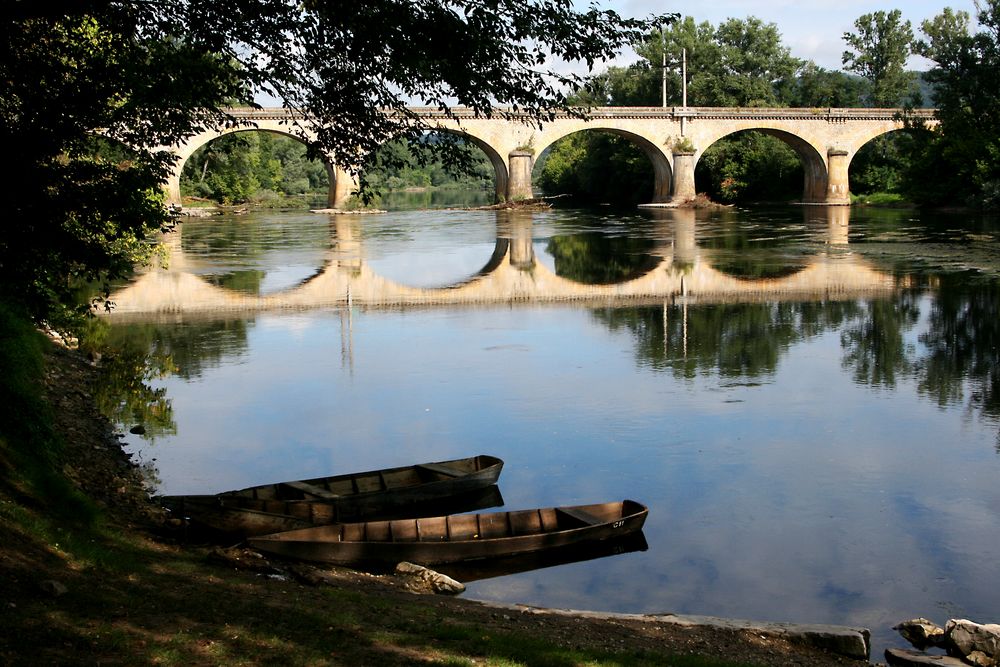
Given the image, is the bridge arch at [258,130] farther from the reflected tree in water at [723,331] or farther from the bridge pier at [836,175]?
the reflected tree in water at [723,331]

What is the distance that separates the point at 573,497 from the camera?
1098cm

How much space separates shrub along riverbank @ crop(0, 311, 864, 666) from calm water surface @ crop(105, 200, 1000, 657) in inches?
54.9

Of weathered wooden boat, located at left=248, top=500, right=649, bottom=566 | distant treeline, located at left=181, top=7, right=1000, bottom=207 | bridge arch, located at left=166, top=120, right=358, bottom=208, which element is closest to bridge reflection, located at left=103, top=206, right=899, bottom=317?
weathered wooden boat, located at left=248, top=500, right=649, bottom=566

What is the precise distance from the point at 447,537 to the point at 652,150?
2473 inches

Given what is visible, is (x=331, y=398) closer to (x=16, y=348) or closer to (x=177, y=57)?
(x=16, y=348)

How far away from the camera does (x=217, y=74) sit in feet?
33.3

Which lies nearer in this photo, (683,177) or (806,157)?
(683,177)

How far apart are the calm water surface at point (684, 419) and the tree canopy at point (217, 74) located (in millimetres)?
3414

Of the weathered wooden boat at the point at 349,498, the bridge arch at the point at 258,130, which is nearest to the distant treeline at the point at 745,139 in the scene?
the bridge arch at the point at 258,130

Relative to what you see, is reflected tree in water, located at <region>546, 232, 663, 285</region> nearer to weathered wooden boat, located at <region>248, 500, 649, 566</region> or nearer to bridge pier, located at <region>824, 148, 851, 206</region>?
weathered wooden boat, located at <region>248, 500, 649, 566</region>

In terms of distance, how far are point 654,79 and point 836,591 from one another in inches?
2922

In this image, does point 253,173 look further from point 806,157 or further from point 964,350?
point 964,350

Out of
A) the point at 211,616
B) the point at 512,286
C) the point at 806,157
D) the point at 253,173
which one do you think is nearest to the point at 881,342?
the point at 512,286

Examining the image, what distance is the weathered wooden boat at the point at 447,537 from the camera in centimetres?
895
